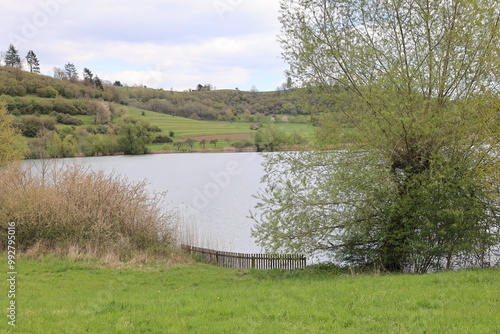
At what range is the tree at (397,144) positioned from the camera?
1269 cm

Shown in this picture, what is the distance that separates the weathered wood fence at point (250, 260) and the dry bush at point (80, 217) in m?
1.94

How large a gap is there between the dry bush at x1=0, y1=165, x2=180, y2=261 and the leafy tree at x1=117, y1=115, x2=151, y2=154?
60313 mm

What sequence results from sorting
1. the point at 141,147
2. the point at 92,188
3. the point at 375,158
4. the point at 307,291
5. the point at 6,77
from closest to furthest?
the point at 307,291 < the point at 375,158 < the point at 92,188 < the point at 6,77 < the point at 141,147

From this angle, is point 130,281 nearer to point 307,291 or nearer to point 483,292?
point 307,291

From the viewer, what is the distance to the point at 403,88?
13484mm

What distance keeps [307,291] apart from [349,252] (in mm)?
5919

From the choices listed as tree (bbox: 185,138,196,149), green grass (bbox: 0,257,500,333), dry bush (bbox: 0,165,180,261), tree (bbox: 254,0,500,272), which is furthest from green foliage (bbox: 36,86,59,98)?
green grass (bbox: 0,257,500,333)

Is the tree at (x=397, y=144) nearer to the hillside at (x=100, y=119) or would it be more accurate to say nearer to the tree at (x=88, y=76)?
the hillside at (x=100, y=119)

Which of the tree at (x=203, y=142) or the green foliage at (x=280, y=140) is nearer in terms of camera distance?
the green foliage at (x=280, y=140)

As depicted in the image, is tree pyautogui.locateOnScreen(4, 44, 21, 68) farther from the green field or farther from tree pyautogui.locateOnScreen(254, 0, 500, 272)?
tree pyautogui.locateOnScreen(254, 0, 500, 272)

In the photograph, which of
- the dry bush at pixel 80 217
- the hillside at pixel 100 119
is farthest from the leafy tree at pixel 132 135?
the dry bush at pixel 80 217

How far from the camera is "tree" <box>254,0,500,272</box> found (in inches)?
500

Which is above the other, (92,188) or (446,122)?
(446,122)

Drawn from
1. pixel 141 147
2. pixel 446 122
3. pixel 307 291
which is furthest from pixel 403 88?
pixel 141 147
